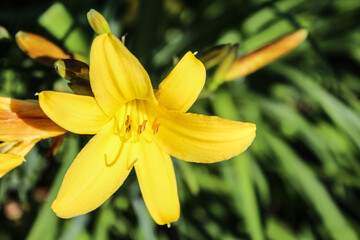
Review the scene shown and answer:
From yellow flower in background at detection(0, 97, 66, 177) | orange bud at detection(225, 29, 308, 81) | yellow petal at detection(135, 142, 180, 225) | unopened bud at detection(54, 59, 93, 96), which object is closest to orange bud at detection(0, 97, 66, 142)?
yellow flower in background at detection(0, 97, 66, 177)

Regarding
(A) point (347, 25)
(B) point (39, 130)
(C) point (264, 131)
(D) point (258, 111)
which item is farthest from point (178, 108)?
(A) point (347, 25)

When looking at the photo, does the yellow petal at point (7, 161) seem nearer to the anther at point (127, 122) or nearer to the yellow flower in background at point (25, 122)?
the yellow flower in background at point (25, 122)

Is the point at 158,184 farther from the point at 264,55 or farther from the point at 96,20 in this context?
the point at 264,55

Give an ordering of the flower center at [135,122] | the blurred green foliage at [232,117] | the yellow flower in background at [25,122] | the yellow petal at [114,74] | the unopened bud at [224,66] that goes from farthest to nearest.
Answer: the blurred green foliage at [232,117] < the unopened bud at [224,66] < the flower center at [135,122] < the yellow flower in background at [25,122] < the yellow petal at [114,74]

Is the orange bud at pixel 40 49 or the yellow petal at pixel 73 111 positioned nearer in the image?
the yellow petal at pixel 73 111

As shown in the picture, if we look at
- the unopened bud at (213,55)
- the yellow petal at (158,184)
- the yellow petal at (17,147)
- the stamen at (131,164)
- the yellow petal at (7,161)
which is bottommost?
the yellow petal at (158,184)

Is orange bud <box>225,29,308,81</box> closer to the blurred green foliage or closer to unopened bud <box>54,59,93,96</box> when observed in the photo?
the blurred green foliage

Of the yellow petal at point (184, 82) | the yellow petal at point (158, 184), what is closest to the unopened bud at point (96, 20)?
the yellow petal at point (184, 82)

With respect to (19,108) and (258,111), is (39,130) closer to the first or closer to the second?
(19,108)
